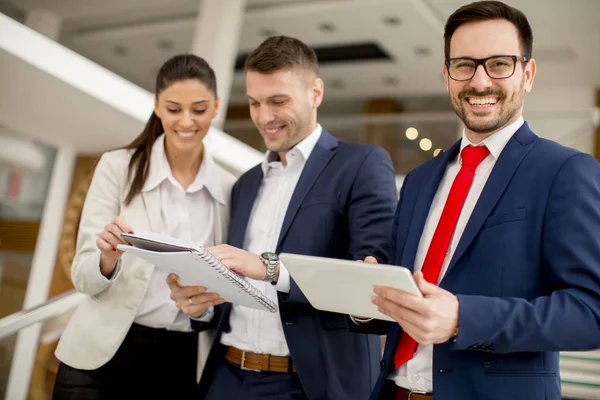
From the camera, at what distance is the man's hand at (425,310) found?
134cm

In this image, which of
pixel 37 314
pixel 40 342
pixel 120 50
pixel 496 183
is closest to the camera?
pixel 496 183

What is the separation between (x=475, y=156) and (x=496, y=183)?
17 cm

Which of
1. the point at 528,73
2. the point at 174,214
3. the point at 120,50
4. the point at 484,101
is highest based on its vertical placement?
the point at 120,50

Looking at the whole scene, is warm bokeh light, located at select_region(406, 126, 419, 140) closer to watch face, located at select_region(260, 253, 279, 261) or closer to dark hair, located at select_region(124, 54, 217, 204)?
dark hair, located at select_region(124, 54, 217, 204)

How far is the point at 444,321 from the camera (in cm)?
136

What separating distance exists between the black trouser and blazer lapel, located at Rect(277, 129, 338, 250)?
0.64 meters

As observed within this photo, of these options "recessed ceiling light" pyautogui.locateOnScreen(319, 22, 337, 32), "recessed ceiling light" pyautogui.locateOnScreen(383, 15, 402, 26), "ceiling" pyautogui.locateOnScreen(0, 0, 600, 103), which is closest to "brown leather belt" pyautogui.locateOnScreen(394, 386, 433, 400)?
Answer: "ceiling" pyautogui.locateOnScreen(0, 0, 600, 103)

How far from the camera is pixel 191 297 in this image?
2176mm

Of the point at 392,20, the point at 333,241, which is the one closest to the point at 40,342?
the point at 333,241

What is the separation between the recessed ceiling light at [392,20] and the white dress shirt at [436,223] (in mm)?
8368

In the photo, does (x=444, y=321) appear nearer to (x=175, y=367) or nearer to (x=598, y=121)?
(x=175, y=367)

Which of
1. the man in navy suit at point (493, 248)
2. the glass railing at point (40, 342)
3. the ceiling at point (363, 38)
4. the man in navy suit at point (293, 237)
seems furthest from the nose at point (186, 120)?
the ceiling at point (363, 38)

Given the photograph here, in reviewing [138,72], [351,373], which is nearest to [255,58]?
[351,373]

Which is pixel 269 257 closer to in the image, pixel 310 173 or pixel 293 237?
pixel 293 237
